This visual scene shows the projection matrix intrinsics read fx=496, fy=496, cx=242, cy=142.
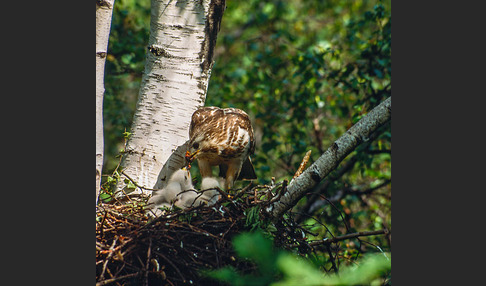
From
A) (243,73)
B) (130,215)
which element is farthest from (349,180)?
(130,215)

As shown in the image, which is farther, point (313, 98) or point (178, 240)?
point (313, 98)

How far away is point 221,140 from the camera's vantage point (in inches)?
132

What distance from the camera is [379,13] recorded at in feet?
14.3

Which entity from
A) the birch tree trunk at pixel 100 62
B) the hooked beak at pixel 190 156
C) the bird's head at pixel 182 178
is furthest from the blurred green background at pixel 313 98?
the birch tree trunk at pixel 100 62

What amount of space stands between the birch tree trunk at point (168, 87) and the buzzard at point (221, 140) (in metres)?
0.15

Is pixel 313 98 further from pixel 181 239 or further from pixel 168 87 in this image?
pixel 181 239

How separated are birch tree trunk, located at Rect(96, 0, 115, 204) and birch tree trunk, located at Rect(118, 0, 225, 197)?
758mm

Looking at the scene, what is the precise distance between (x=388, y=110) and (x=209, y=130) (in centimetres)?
126

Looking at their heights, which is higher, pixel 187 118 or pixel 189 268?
pixel 187 118

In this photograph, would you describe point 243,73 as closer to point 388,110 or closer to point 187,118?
point 187,118

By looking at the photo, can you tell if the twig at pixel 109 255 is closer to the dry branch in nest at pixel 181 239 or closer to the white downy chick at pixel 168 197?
the dry branch in nest at pixel 181 239

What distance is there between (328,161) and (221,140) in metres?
1.12

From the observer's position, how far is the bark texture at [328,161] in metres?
2.36

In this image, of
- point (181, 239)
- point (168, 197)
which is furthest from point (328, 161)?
point (168, 197)
